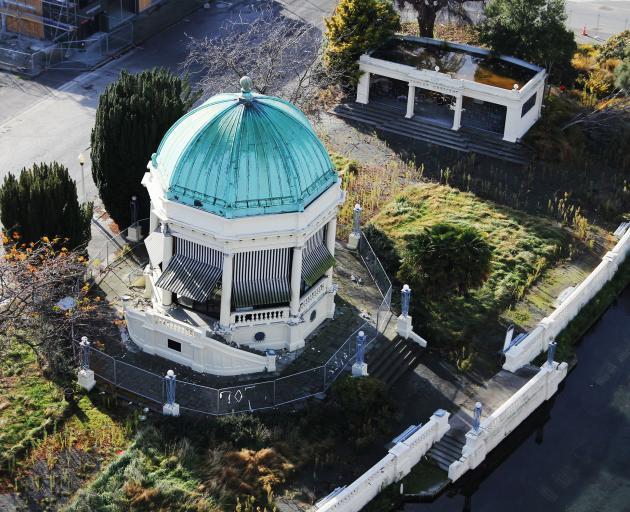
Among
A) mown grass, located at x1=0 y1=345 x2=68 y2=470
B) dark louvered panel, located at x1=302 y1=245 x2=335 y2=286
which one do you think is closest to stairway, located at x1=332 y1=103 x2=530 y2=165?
dark louvered panel, located at x1=302 y1=245 x2=335 y2=286

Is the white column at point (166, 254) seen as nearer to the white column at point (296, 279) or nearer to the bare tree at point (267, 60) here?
the white column at point (296, 279)

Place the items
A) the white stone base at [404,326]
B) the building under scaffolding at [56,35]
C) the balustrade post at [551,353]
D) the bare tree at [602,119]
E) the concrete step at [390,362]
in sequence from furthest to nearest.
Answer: the building under scaffolding at [56,35]
the bare tree at [602,119]
the white stone base at [404,326]
the balustrade post at [551,353]
the concrete step at [390,362]

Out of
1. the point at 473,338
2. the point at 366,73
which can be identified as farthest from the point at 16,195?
the point at 366,73

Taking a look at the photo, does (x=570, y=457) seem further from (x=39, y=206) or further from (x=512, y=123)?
(x=39, y=206)

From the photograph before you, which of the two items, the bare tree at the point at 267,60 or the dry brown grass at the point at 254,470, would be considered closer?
the dry brown grass at the point at 254,470

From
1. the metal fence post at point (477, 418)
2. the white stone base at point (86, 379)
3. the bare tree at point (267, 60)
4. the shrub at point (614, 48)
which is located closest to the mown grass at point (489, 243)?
the metal fence post at point (477, 418)

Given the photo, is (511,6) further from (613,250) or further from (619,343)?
(619,343)
